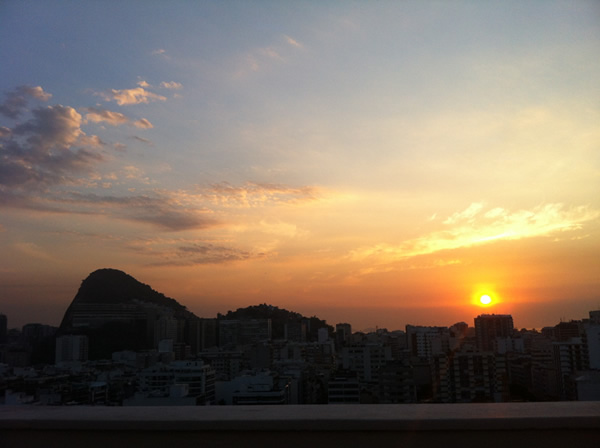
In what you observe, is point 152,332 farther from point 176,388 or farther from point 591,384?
point 591,384

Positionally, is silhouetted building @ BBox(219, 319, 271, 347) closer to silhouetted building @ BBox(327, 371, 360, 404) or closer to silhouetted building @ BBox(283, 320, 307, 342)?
silhouetted building @ BBox(283, 320, 307, 342)

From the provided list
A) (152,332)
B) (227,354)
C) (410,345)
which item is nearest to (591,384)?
(227,354)

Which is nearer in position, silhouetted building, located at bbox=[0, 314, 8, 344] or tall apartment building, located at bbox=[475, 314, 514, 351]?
silhouetted building, located at bbox=[0, 314, 8, 344]

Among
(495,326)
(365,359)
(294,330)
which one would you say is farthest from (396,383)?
(294,330)

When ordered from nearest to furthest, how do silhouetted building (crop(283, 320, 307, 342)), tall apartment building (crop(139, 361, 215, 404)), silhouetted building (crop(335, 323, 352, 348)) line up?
tall apartment building (crop(139, 361, 215, 404)) < silhouetted building (crop(283, 320, 307, 342)) < silhouetted building (crop(335, 323, 352, 348))

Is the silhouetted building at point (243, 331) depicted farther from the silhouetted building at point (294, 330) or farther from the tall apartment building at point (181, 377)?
the tall apartment building at point (181, 377)

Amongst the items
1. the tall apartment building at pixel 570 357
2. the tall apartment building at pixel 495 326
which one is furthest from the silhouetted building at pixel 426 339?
the tall apartment building at pixel 570 357
